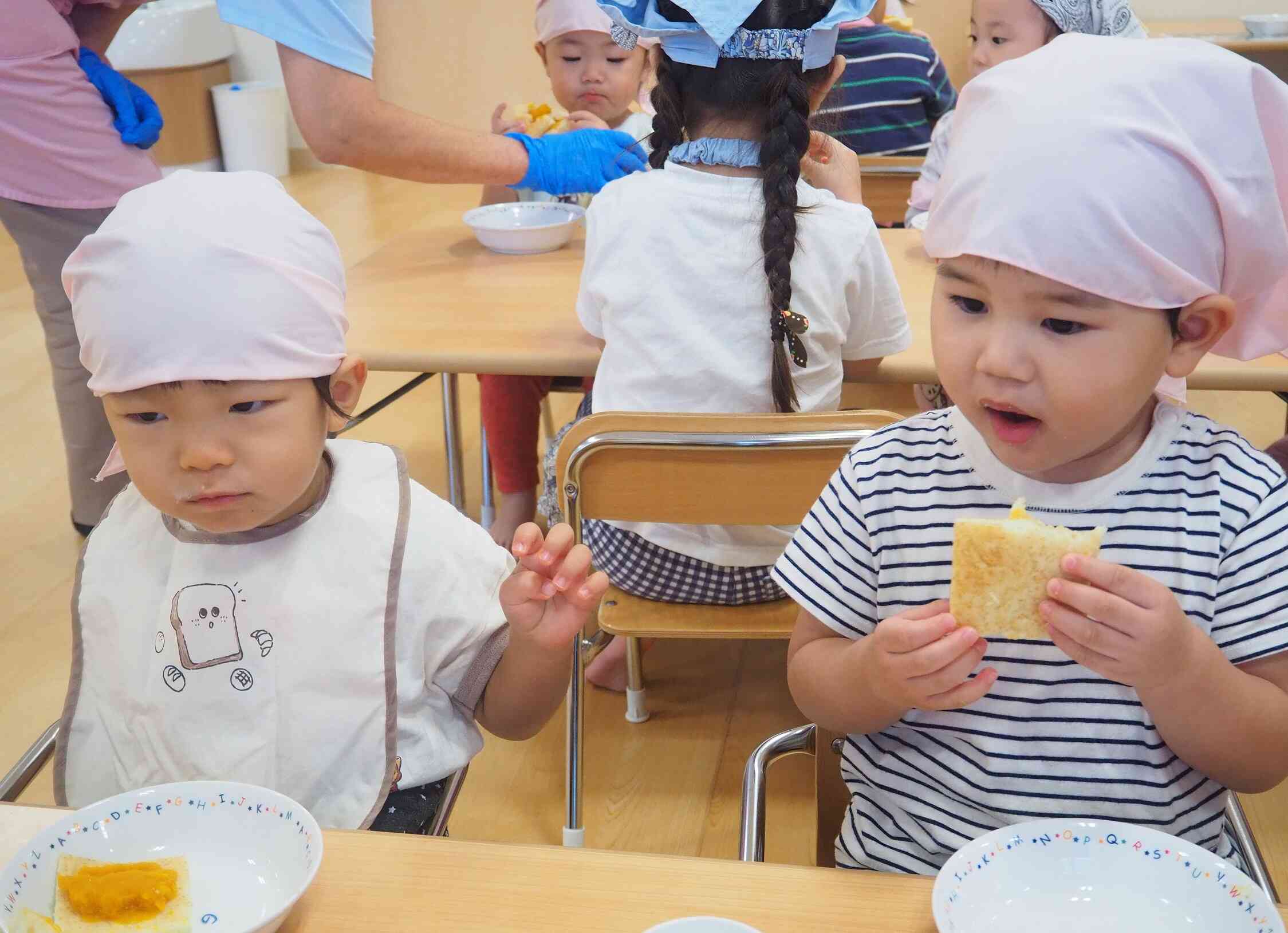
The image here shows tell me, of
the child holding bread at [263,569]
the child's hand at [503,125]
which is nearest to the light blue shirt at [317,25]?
the child's hand at [503,125]

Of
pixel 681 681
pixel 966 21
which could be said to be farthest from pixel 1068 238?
pixel 966 21

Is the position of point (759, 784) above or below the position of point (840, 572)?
below

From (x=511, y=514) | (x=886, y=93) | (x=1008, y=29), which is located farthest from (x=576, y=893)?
(x=886, y=93)

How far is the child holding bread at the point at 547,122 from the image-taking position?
2977 millimetres

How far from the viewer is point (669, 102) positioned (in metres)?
1.92

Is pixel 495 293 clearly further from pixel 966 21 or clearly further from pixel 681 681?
pixel 966 21

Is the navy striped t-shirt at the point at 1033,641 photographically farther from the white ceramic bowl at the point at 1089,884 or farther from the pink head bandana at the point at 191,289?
the pink head bandana at the point at 191,289

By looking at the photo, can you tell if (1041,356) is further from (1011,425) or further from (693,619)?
(693,619)

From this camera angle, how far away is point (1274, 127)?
3.04 ft

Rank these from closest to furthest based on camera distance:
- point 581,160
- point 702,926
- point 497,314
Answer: point 702,926, point 497,314, point 581,160

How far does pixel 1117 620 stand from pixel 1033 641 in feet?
0.73

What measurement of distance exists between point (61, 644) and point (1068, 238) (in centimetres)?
251

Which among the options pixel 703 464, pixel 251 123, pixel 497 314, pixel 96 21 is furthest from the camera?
pixel 251 123

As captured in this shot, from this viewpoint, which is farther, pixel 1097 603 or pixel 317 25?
pixel 317 25
